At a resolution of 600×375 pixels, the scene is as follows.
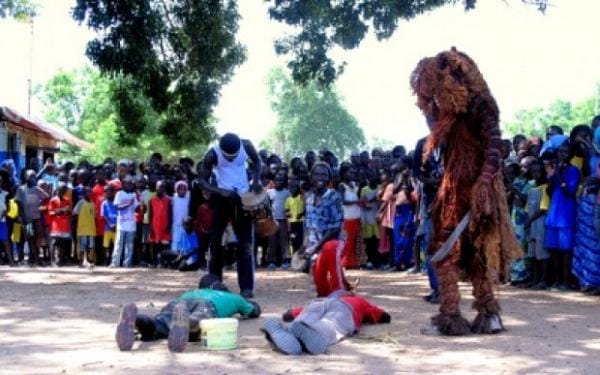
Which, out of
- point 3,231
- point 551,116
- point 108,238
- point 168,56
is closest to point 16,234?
point 3,231

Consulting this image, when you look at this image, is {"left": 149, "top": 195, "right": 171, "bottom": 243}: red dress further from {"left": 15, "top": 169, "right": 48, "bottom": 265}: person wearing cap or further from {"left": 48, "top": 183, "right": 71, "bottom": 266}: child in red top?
{"left": 15, "top": 169, "right": 48, "bottom": 265}: person wearing cap

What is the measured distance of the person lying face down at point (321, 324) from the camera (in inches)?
195

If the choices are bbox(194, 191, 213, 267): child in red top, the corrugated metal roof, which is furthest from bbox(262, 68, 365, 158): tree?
bbox(194, 191, 213, 267): child in red top

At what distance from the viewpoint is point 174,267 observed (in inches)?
506

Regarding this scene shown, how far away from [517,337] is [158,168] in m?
10.0

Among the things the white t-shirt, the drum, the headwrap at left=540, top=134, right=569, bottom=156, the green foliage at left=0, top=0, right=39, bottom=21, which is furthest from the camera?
the green foliage at left=0, top=0, right=39, bottom=21

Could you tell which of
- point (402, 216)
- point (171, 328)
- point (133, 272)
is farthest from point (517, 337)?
point (133, 272)

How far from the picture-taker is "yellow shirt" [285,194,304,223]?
12898 mm

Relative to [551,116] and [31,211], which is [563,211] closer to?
[31,211]

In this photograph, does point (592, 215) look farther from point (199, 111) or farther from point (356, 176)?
point (199, 111)

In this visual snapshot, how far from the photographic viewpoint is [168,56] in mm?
14688

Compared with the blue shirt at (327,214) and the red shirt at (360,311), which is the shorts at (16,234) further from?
the red shirt at (360,311)

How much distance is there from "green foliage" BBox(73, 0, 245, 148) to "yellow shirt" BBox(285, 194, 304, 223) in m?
3.52

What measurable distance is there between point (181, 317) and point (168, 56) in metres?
10.4
